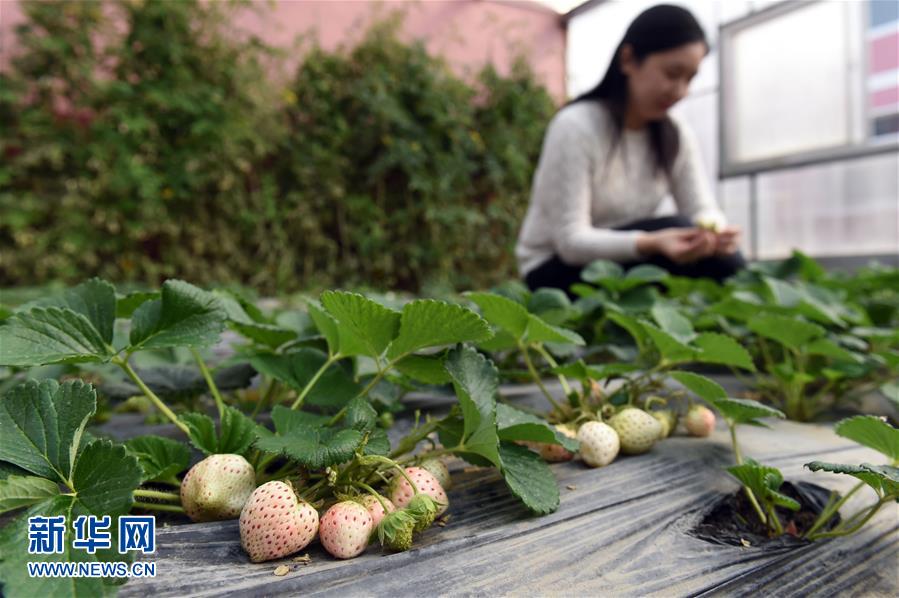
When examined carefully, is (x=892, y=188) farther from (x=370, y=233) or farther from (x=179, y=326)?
(x=179, y=326)

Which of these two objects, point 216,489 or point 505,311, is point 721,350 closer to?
point 505,311

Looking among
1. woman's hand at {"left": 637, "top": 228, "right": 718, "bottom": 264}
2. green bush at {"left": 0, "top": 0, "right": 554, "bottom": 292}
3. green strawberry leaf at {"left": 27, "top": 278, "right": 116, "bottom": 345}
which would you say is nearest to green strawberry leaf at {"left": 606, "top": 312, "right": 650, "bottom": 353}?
green strawberry leaf at {"left": 27, "top": 278, "right": 116, "bottom": 345}

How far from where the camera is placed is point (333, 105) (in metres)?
3.65

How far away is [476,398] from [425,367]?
9 centimetres

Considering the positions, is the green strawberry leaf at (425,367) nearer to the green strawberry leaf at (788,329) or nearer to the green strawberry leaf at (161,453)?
the green strawberry leaf at (161,453)

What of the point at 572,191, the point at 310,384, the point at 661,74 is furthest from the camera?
the point at 572,191

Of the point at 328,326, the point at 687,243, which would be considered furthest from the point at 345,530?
the point at 687,243

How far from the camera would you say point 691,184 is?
2.15m

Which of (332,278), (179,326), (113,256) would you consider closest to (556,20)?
(332,278)

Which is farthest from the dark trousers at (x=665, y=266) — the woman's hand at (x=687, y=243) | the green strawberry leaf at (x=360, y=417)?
the green strawberry leaf at (x=360, y=417)

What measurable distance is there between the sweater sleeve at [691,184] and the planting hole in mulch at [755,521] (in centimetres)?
166

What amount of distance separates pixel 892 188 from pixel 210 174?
4.17 meters

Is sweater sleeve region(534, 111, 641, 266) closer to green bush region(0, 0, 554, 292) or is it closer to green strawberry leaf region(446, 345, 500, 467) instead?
green strawberry leaf region(446, 345, 500, 467)

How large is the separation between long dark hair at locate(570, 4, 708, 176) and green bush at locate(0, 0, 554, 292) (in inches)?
72.7
